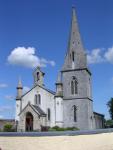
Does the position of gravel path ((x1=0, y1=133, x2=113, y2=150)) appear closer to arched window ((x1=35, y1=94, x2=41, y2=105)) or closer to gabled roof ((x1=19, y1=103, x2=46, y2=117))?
gabled roof ((x1=19, y1=103, x2=46, y2=117))

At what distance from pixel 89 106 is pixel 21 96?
13058mm

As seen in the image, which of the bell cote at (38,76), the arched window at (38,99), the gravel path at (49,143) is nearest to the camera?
the gravel path at (49,143)

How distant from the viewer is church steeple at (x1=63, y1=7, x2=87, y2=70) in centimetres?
5316

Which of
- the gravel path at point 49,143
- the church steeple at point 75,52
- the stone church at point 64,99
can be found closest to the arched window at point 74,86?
the stone church at point 64,99

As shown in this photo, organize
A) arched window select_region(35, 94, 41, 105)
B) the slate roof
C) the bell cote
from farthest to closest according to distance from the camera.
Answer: the bell cote < arched window select_region(35, 94, 41, 105) < the slate roof

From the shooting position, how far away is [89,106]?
167ft

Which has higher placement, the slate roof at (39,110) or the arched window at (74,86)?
the arched window at (74,86)

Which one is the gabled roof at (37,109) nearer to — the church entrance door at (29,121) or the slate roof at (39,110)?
the slate roof at (39,110)

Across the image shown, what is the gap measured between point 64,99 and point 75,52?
9.19 meters

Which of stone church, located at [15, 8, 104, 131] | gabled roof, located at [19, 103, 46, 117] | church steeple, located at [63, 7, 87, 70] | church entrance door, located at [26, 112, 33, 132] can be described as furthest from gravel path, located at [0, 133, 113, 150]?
church steeple, located at [63, 7, 87, 70]

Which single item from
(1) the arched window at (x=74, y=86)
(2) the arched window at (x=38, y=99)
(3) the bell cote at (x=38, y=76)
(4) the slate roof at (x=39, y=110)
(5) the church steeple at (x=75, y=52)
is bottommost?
(4) the slate roof at (x=39, y=110)

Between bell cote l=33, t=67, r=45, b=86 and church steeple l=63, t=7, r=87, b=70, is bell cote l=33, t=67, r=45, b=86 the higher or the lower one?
the lower one

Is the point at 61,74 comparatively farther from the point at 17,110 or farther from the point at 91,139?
the point at 91,139

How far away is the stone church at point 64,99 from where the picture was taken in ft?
164
